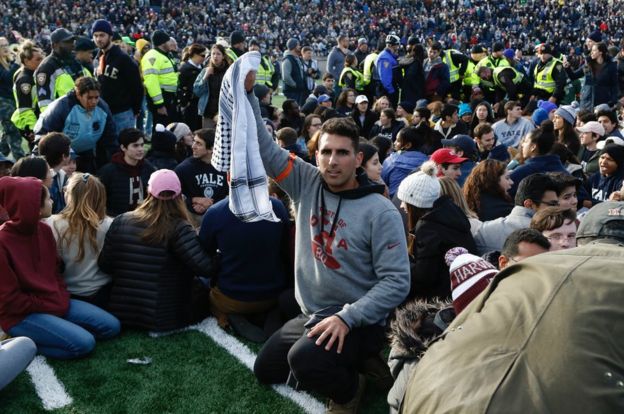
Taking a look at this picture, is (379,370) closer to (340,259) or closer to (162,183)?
(340,259)

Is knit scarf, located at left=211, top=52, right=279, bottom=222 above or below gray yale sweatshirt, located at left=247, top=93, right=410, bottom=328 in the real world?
above

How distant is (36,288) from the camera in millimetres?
4199

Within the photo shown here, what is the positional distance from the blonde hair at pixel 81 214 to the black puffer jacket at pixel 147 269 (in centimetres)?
14

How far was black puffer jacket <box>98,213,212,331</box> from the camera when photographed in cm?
451

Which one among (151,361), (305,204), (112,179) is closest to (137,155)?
(112,179)

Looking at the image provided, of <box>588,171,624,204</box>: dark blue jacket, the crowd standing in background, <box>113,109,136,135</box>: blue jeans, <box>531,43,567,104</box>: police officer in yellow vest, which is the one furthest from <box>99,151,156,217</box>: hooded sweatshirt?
<box>531,43,567,104</box>: police officer in yellow vest

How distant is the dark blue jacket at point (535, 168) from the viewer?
603 centimetres

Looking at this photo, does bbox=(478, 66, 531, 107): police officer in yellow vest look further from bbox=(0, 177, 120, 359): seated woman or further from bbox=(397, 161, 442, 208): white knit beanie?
bbox=(0, 177, 120, 359): seated woman

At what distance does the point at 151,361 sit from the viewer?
14.0 ft

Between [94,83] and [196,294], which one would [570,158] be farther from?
[94,83]

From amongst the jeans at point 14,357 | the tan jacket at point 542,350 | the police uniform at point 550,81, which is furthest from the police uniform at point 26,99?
the police uniform at point 550,81

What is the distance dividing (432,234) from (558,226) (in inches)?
29.9

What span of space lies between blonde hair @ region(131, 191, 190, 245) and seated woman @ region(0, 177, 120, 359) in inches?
23.9

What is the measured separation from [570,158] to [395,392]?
480 cm
